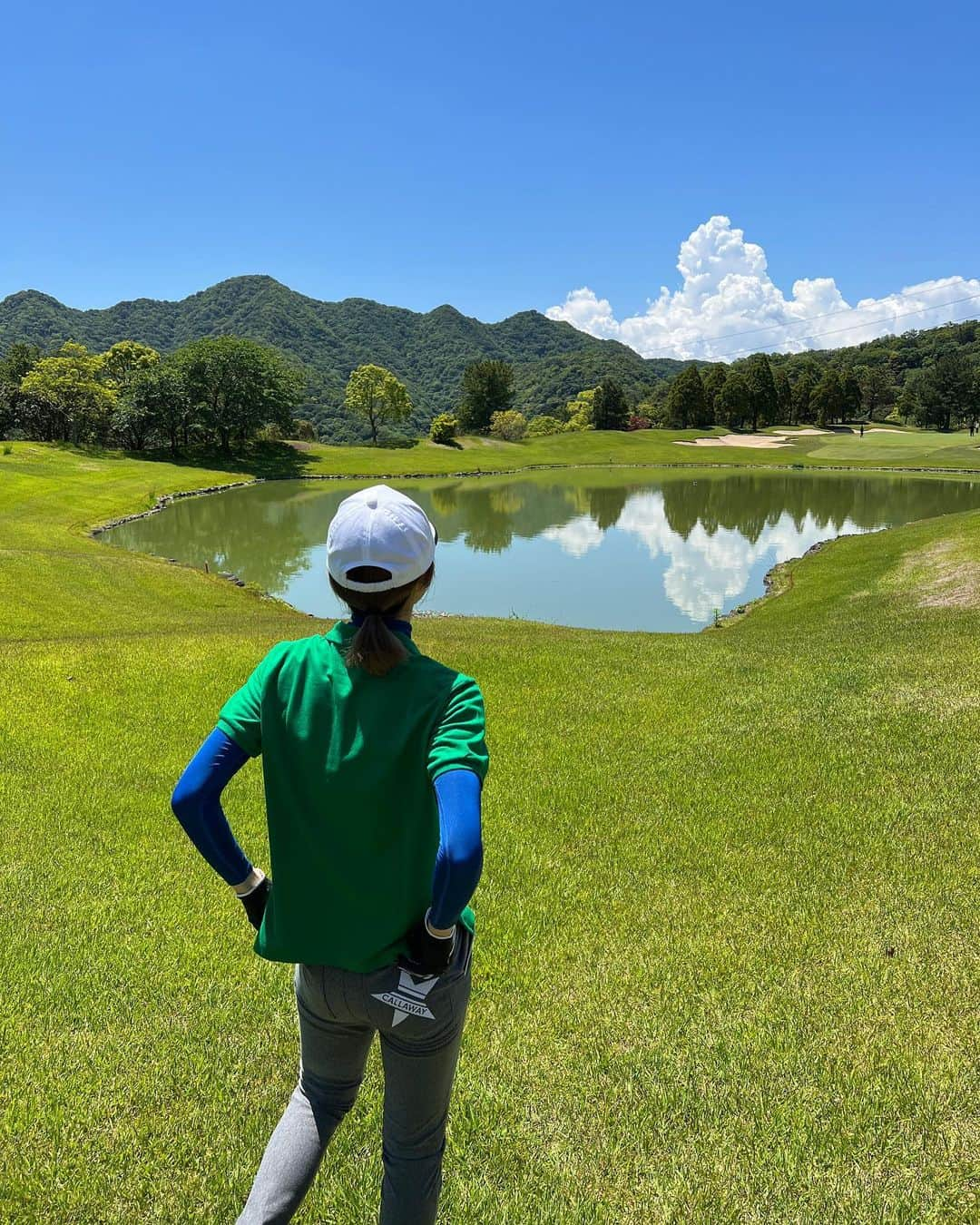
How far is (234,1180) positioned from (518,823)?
3.75 meters

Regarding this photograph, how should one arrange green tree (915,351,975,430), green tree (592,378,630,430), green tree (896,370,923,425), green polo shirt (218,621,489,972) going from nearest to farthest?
green polo shirt (218,621,489,972) → green tree (915,351,975,430) → green tree (896,370,923,425) → green tree (592,378,630,430)

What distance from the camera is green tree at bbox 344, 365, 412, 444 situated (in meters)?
87.3

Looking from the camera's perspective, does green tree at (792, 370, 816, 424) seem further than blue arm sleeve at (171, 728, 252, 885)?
Yes

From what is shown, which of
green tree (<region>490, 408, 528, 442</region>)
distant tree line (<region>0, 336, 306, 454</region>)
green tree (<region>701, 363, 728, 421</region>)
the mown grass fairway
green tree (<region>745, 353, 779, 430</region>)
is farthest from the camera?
green tree (<region>701, 363, 728, 421</region>)

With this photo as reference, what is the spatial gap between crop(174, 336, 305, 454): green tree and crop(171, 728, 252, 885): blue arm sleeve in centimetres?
7190

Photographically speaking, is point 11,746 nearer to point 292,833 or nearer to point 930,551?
point 292,833

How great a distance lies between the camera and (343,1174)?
3.00 metres

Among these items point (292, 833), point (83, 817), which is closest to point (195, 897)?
point (83, 817)

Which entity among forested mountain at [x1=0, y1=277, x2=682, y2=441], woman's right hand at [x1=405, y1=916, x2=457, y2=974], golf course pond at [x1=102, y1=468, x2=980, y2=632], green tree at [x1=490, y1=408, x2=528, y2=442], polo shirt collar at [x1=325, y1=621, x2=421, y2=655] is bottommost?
golf course pond at [x1=102, y1=468, x2=980, y2=632]

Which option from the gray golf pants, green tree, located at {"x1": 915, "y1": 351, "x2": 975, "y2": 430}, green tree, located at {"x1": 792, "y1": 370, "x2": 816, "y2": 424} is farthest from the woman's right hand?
green tree, located at {"x1": 792, "y1": 370, "x2": 816, "y2": 424}

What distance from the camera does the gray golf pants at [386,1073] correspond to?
205cm

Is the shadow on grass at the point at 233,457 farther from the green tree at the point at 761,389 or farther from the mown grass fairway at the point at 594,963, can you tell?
the mown grass fairway at the point at 594,963

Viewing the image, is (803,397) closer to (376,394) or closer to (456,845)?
(376,394)

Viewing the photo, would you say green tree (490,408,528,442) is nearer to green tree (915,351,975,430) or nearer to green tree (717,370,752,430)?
green tree (717,370,752,430)
